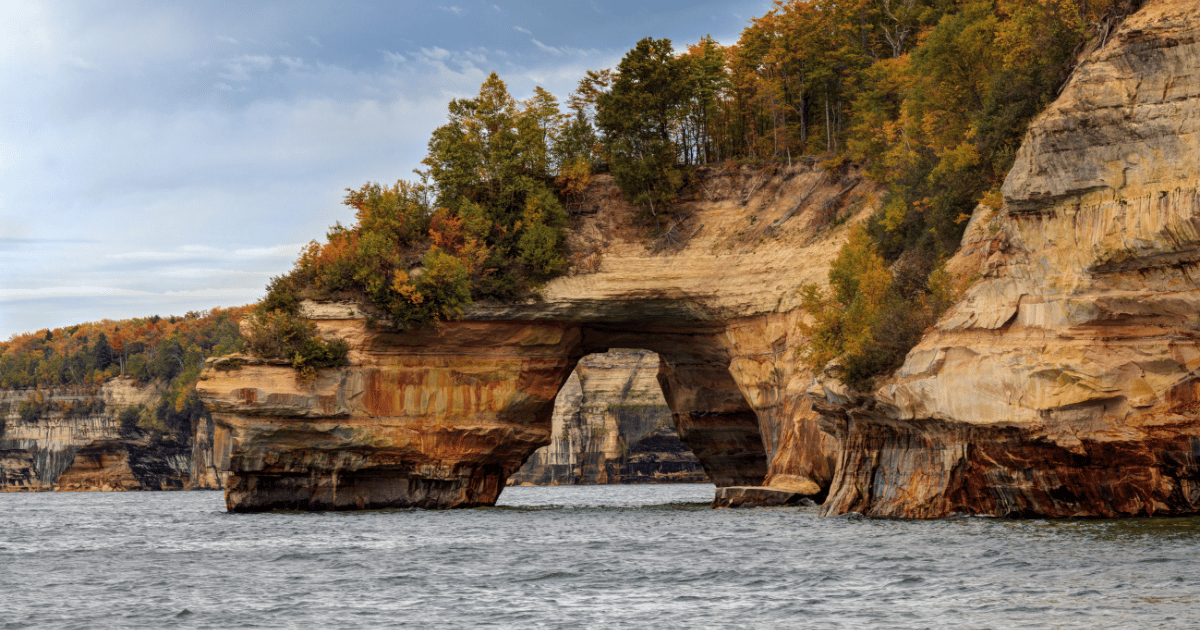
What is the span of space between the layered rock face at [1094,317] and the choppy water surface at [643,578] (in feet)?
5.94

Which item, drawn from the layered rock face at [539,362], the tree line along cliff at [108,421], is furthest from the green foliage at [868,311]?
the tree line along cliff at [108,421]

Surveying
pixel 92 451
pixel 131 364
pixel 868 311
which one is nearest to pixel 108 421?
pixel 92 451

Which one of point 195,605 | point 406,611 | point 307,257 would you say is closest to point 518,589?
point 406,611

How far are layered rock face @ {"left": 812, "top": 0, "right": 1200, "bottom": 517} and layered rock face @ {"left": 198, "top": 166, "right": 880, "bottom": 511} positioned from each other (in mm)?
14820

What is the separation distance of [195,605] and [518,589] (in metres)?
6.24

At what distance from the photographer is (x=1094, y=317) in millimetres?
28203

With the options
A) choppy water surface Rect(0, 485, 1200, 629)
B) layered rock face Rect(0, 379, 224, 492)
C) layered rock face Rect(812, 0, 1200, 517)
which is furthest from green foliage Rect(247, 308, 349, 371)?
layered rock face Rect(0, 379, 224, 492)

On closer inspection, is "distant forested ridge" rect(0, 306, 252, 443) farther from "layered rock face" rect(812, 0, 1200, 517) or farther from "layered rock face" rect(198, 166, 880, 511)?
"layered rock face" rect(812, 0, 1200, 517)

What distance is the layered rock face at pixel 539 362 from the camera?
161 ft

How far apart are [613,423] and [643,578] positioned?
99.3m

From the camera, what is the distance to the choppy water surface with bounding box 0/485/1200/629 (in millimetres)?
17828

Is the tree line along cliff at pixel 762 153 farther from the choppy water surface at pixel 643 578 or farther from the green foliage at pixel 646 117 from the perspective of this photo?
the choppy water surface at pixel 643 578

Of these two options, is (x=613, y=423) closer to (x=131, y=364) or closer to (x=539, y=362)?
(x=131, y=364)

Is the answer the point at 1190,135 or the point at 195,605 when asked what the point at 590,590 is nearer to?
the point at 195,605
